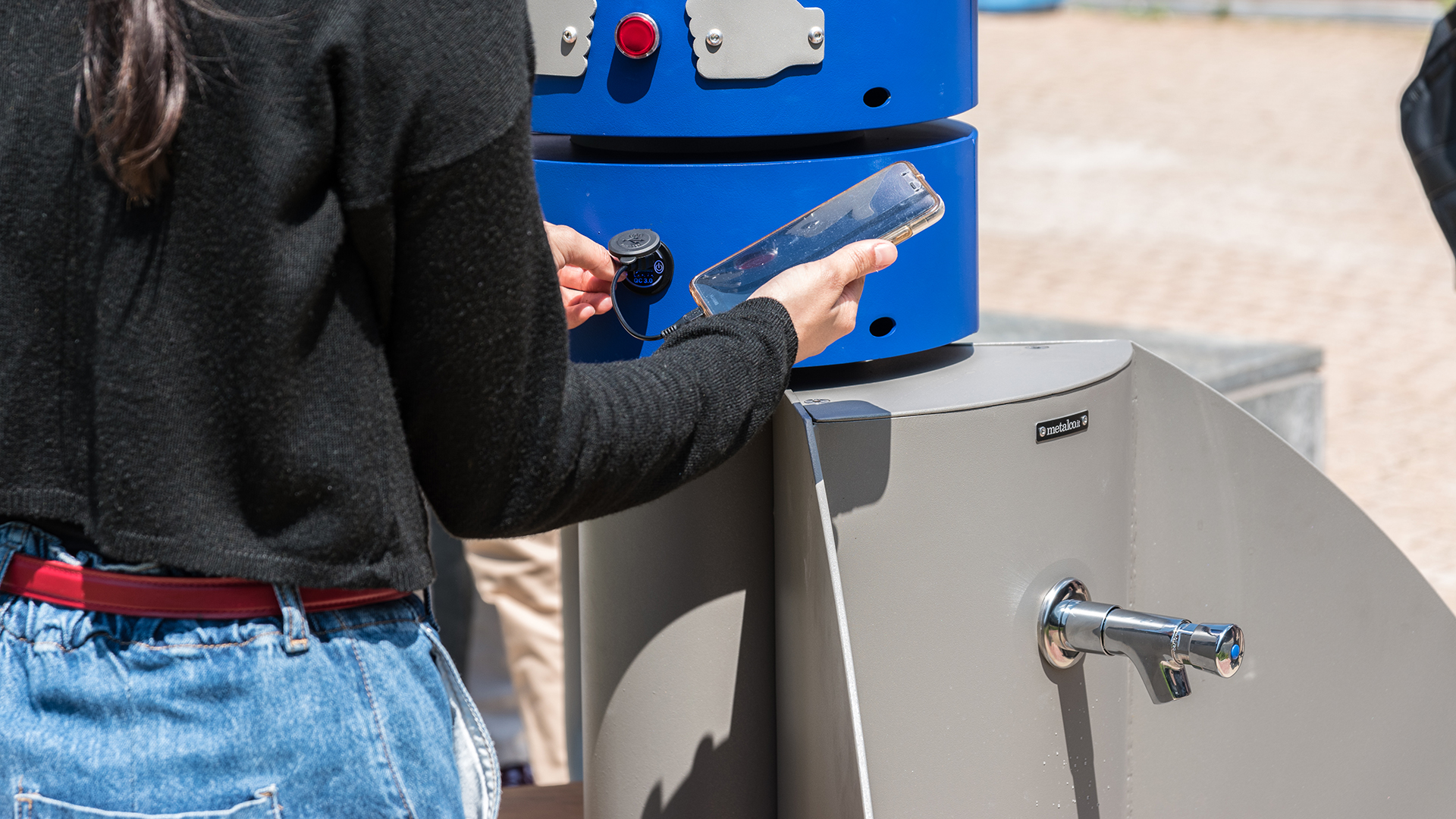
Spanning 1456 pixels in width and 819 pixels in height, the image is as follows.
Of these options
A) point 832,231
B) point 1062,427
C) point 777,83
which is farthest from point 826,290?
point 1062,427

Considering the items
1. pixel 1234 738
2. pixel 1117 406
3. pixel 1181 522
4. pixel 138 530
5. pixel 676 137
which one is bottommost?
pixel 1234 738

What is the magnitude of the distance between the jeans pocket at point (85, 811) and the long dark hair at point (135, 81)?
1.37 feet

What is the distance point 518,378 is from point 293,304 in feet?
0.51

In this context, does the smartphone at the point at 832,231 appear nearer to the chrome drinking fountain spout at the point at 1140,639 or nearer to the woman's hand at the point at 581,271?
the woman's hand at the point at 581,271

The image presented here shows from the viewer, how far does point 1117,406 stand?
5.45 feet

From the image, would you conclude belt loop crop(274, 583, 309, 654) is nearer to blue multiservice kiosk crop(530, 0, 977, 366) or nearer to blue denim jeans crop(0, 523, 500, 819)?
blue denim jeans crop(0, 523, 500, 819)

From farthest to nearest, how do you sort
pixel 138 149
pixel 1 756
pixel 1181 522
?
pixel 1181 522 → pixel 1 756 → pixel 138 149

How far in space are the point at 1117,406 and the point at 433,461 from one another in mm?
899

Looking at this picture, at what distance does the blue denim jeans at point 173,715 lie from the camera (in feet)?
3.29

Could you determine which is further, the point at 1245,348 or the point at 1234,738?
the point at 1245,348

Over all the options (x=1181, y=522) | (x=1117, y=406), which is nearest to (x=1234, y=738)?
(x=1181, y=522)

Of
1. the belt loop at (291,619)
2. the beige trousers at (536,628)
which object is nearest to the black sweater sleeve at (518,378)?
the belt loop at (291,619)

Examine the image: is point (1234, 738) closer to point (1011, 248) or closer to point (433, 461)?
point (433, 461)

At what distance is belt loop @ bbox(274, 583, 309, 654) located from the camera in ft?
3.33
